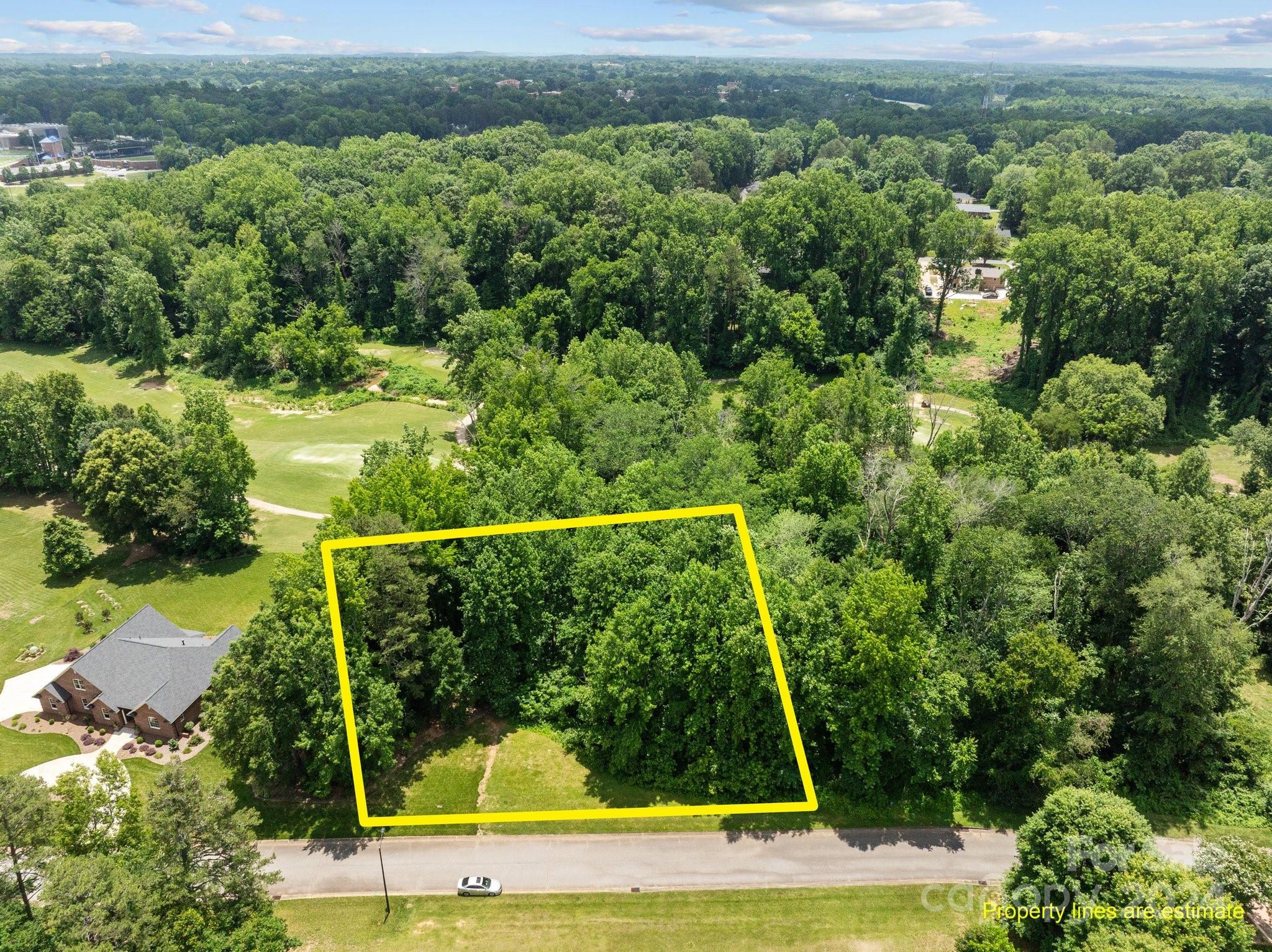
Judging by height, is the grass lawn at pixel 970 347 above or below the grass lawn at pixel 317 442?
above

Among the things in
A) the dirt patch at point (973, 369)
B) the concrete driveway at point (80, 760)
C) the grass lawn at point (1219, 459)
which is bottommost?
the concrete driveway at point (80, 760)

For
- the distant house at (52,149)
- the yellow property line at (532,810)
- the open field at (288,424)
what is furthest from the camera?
the distant house at (52,149)

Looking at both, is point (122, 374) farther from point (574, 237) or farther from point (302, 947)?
point (302, 947)

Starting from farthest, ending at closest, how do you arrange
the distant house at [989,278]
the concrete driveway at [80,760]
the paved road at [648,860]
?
the distant house at [989,278], the concrete driveway at [80,760], the paved road at [648,860]

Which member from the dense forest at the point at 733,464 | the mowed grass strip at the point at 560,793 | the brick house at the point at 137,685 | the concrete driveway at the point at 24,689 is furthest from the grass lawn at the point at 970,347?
the concrete driveway at the point at 24,689

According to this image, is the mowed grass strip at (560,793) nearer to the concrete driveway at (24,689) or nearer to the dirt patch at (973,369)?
the concrete driveway at (24,689)

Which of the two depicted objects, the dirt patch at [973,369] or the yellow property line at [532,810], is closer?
the yellow property line at [532,810]

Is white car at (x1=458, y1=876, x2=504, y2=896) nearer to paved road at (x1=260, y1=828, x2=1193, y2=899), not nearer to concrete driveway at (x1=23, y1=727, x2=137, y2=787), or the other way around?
paved road at (x1=260, y1=828, x2=1193, y2=899)
